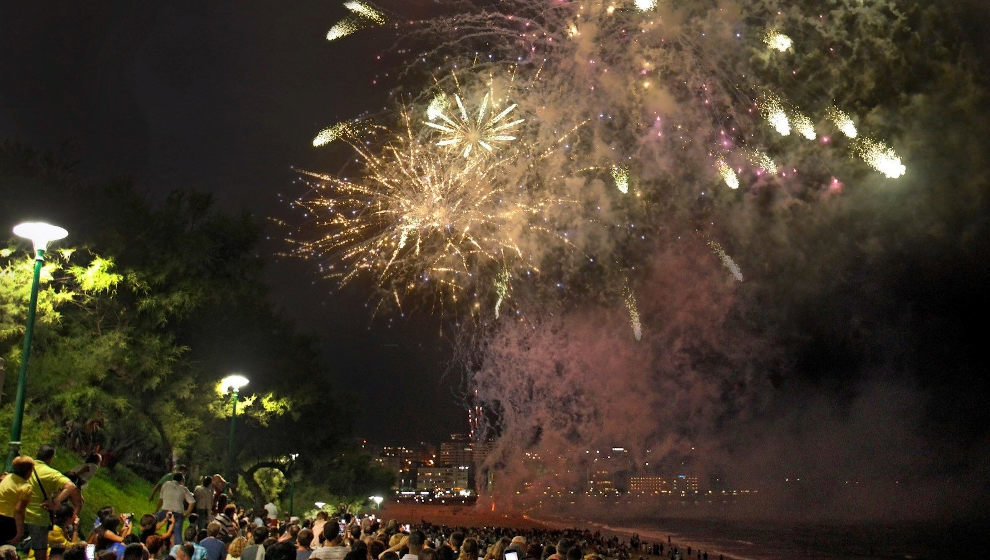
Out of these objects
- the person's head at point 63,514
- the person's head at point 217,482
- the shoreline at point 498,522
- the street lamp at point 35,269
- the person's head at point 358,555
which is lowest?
the shoreline at point 498,522

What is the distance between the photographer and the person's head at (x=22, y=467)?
21.9 feet

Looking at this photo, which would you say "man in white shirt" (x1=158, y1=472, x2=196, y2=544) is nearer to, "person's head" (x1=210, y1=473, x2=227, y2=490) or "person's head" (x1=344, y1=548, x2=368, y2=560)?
"person's head" (x1=210, y1=473, x2=227, y2=490)

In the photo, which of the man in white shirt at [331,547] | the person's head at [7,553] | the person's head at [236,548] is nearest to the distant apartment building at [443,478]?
the person's head at [236,548]

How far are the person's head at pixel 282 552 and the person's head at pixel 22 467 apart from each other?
8.07 ft

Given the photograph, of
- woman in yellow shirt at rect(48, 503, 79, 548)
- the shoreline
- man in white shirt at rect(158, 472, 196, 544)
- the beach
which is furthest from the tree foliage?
the shoreline

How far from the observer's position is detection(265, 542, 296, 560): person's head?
5.83 meters

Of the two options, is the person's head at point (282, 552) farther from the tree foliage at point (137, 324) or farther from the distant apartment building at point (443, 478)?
the distant apartment building at point (443, 478)

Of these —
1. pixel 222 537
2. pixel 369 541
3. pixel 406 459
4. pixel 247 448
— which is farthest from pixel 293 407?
pixel 406 459

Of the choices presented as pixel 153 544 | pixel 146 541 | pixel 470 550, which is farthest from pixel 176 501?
pixel 470 550

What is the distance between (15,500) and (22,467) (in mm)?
295

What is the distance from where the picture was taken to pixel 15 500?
6734 millimetres

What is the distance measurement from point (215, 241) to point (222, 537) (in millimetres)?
19352

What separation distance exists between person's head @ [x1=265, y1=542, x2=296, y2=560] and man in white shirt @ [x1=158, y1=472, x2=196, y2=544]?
5.69 meters

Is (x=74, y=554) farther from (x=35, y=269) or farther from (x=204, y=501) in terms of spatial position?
(x=204, y=501)
